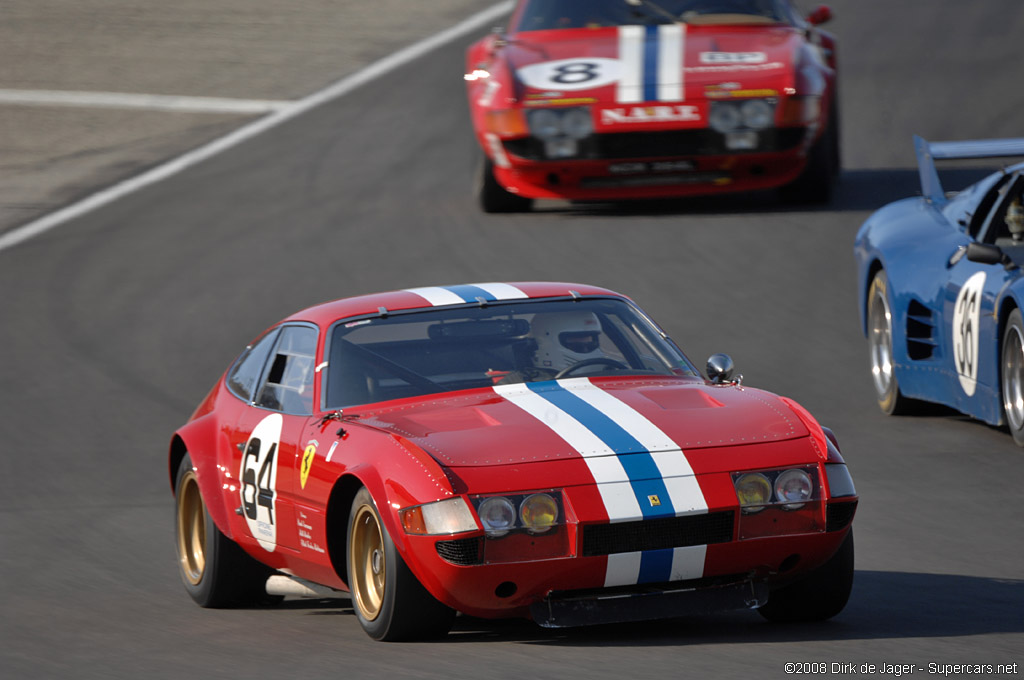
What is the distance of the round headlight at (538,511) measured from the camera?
5.32 metres

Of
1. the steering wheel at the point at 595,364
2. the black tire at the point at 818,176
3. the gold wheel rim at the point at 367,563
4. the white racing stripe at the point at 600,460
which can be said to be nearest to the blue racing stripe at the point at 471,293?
the steering wheel at the point at 595,364

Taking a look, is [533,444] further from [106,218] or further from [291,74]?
[291,74]

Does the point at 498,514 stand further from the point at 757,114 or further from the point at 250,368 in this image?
the point at 757,114

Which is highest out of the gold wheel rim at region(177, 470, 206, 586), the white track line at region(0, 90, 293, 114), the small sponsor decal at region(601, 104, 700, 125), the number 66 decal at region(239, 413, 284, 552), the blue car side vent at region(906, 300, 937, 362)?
the number 66 decal at region(239, 413, 284, 552)

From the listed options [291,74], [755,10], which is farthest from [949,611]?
[291,74]

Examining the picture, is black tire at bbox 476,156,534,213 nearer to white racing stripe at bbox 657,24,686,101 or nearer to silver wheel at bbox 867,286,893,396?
white racing stripe at bbox 657,24,686,101

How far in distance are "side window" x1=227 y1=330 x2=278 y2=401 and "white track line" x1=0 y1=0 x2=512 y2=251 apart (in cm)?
752

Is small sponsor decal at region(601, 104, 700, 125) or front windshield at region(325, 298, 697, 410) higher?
front windshield at region(325, 298, 697, 410)

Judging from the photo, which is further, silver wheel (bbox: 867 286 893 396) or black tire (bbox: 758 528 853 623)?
silver wheel (bbox: 867 286 893 396)

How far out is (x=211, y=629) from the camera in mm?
6512

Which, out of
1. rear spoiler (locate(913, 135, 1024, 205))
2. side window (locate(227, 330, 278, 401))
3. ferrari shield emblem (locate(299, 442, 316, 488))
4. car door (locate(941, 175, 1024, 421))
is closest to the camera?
ferrari shield emblem (locate(299, 442, 316, 488))

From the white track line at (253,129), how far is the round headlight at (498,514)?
9876 mm

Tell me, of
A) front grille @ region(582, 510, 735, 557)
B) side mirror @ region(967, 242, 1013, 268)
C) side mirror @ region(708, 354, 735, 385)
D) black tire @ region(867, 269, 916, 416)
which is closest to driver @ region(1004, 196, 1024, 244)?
side mirror @ region(967, 242, 1013, 268)

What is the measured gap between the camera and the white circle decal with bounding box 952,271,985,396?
29.2 feet
